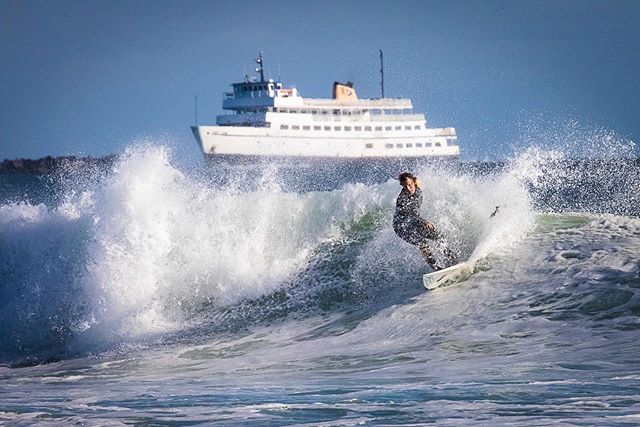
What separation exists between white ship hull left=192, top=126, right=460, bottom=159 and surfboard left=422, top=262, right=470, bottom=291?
3220 inches

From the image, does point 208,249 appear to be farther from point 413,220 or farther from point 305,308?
point 413,220

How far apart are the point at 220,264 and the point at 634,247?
26.6ft

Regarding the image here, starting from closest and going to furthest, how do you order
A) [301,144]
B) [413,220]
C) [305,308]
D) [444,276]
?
[444,276], [413,220], [305,308], [301,144]

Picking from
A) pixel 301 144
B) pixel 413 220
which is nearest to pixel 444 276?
pixel 413 220

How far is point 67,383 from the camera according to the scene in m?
11.4

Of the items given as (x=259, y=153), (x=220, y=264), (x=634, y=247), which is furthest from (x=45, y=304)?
(x=259, y=153)

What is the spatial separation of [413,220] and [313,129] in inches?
3355

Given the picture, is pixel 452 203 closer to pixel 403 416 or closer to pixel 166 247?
pixel 166 247

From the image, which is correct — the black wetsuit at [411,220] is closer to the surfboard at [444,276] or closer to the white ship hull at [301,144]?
the surfboard at [444,276]

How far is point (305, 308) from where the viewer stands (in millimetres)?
15570

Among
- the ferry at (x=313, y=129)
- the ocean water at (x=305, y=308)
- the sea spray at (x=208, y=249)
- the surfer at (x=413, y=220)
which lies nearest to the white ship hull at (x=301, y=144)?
the ferry at (x=313, y=129)

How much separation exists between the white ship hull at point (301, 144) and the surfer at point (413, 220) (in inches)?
3209

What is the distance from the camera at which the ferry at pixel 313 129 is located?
95.6m

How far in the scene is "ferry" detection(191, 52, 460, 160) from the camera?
95625mm
